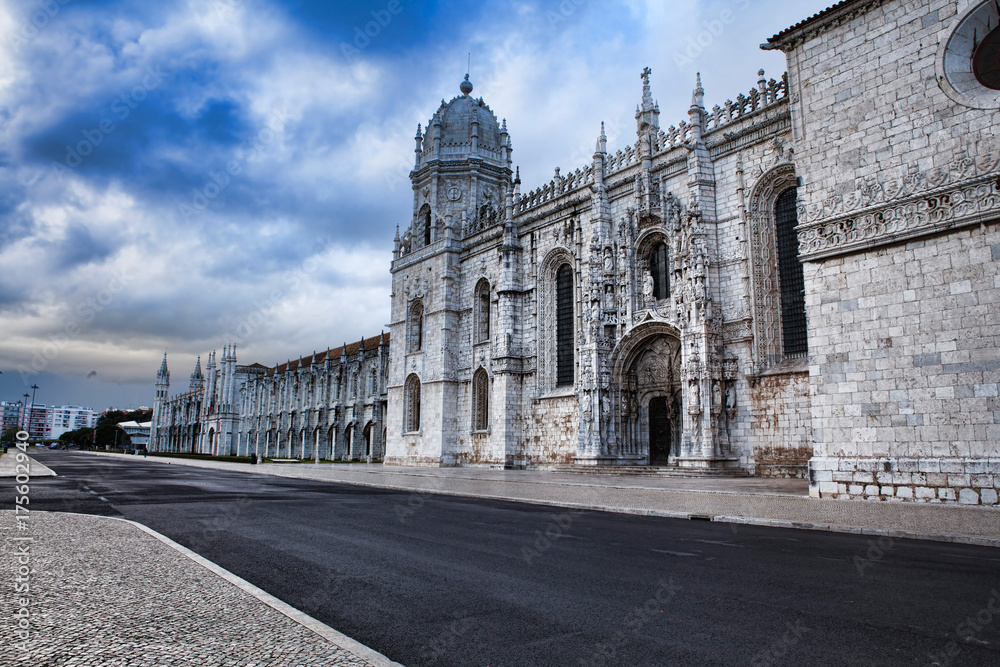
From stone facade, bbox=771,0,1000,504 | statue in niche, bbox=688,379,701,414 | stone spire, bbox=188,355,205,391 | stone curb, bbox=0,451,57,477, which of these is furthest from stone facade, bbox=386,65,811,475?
stone spire, bbox=188,355,205,391

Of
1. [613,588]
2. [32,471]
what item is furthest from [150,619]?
[32,471]

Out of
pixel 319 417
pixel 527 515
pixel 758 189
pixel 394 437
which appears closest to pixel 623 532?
pixel 527 515

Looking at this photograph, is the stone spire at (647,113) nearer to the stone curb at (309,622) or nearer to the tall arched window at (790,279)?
the tall arched window at (790,279)

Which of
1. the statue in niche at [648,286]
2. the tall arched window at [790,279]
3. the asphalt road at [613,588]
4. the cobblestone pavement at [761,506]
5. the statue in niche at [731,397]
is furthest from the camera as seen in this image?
the statue in niche at [648,286]

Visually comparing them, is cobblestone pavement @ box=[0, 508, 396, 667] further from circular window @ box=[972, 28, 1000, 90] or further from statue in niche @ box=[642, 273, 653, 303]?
statue in niche @ box=[642, 273, 653, 303]

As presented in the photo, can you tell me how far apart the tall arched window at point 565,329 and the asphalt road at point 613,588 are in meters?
20.3

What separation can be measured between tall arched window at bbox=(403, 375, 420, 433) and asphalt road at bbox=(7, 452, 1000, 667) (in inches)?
1127

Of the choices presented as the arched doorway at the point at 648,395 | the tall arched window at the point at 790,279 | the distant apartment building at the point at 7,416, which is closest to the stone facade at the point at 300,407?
the arched doorway at the point at 648,395

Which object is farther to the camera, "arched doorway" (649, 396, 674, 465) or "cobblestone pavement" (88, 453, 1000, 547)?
"arched doorway" (649, 396, 674, 465)

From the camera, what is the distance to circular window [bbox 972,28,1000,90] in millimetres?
13500

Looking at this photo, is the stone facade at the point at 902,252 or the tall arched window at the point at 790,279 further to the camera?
the tall arched window at the point at 790,279

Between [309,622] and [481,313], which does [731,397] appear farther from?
[309,622]

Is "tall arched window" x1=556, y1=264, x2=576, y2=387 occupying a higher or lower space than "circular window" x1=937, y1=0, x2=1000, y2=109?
lower

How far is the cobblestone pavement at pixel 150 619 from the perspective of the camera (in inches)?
133
